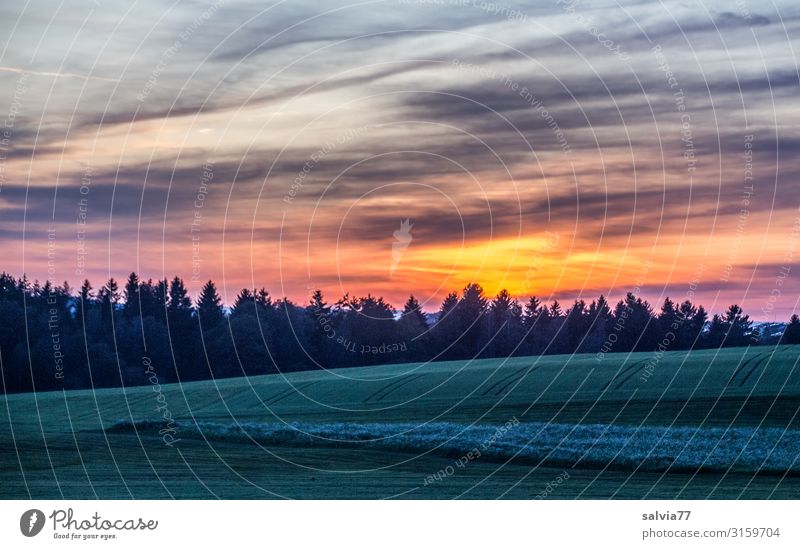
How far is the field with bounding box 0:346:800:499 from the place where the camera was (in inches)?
894

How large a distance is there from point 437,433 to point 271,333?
13195 millimetres

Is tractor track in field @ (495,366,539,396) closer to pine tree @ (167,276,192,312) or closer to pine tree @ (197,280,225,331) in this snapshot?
pine tree @ (197,280,225,331)

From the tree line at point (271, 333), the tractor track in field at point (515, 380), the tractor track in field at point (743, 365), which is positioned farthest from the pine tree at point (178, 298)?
the tractor track in field at point (743, 365)

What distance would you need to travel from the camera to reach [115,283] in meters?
41.1

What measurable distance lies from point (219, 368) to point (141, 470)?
670 inches

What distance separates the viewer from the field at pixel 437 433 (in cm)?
2272

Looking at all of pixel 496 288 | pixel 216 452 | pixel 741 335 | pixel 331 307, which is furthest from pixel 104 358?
pixel 741 335

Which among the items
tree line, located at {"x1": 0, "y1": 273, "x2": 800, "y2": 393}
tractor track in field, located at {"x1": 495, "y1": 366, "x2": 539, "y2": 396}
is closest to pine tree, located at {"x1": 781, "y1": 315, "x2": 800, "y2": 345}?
tree line, located at {"x1": 0, "y1": 273, "x2": 800, "y2": 393}

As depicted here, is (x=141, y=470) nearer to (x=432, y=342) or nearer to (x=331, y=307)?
(x=331, y=307)

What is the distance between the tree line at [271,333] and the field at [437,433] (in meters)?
1.34

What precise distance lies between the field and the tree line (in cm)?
134

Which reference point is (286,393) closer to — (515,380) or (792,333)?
(515,380)

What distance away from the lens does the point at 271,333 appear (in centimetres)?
3962

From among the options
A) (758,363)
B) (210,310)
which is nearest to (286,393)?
(210,310)
